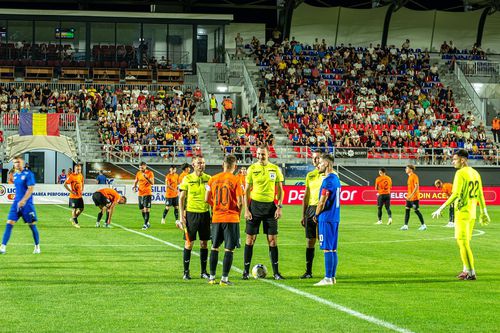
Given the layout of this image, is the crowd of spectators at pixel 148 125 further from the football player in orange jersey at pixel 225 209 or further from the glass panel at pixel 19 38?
the football player in orange jersey at pixel 225 209

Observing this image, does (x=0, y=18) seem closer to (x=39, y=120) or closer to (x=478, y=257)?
(x=39, y=120)

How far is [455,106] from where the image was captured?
203 ft

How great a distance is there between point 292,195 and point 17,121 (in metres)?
17.1

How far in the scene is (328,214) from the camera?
47.1 feet

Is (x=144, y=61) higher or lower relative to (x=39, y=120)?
higher

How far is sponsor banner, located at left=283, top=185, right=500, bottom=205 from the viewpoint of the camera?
46.7m

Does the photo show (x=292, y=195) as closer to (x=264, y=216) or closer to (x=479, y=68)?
(x=479, y=68)

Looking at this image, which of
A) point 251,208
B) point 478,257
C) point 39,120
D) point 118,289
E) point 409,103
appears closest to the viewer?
point 118,289

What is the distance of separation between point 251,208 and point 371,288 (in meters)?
2.46

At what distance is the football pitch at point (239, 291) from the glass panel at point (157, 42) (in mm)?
40093

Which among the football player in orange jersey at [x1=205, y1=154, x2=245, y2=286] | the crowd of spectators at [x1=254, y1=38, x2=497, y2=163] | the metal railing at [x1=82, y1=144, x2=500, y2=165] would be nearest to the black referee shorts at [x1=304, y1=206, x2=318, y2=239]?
the football player in orange jersey at [x1=205, y1=154, x2=245, y2=286]

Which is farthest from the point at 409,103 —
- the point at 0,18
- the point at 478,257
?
the point at 478,257

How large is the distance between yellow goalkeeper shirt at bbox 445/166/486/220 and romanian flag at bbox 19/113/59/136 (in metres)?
38.3

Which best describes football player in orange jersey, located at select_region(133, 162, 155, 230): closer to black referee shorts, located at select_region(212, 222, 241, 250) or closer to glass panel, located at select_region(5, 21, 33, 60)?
black referee shorts, located at select_region(212, 222, 241, 250)
